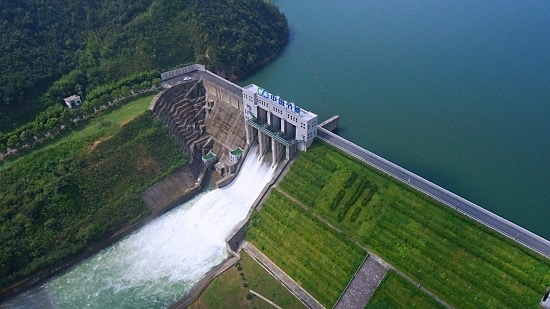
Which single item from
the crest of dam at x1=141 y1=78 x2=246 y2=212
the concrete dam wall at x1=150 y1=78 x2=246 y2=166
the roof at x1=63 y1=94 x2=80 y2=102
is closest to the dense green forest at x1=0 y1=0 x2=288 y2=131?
the roof at x1=63 y1=94 x2=80 y2=102

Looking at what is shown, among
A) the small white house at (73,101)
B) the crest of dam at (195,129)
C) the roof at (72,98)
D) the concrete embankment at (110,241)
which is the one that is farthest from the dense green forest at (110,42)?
the concrete embankment at (110,241)

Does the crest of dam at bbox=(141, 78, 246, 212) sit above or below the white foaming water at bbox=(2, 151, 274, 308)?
above

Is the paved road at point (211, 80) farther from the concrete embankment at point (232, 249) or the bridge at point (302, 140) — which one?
the concrete embankment at point (232, 249)

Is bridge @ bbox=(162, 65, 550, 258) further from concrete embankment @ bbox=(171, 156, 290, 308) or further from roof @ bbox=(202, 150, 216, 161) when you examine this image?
roof @ bbox=(202, 150, 216, 161)

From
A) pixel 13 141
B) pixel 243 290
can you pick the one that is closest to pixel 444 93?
pixel 243 290

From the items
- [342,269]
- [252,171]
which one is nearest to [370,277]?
[342,269]

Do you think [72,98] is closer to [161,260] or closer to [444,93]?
[161,260]
